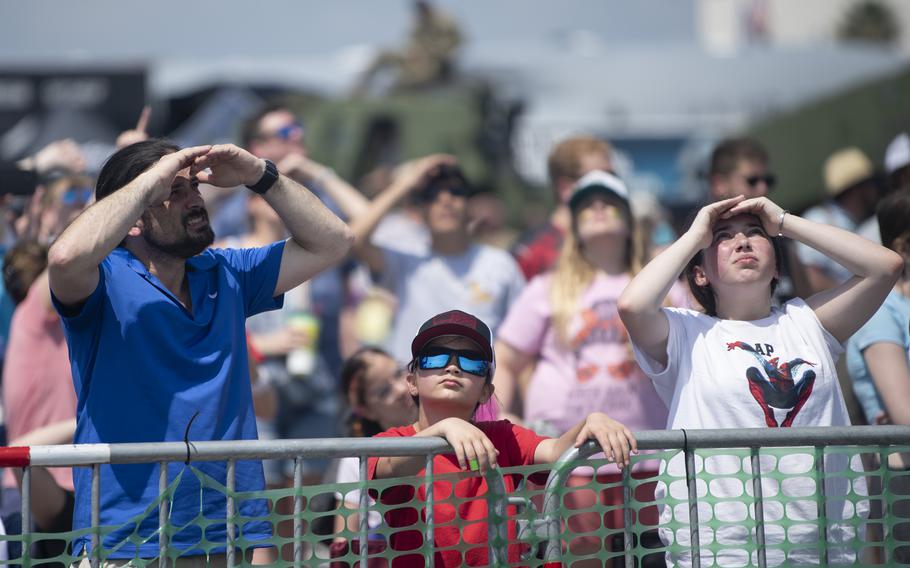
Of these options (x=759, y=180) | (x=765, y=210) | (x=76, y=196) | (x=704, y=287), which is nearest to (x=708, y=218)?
(x=765, y=210)

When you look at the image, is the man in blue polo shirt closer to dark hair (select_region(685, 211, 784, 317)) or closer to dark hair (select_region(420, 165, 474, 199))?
dark hair (select_region(685, 211, 784, 317))

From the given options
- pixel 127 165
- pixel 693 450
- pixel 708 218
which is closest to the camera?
pixel 693 450

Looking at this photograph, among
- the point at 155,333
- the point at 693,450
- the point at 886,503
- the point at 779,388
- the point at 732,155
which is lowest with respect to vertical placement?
the point at 886,503

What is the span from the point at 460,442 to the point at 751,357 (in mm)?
1106

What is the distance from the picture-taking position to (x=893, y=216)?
510 cm

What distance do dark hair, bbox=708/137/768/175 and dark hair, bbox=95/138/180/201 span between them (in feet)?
11.3

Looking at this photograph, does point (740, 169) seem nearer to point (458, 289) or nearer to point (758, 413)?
point (458, 289)

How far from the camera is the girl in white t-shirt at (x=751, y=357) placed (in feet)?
12.7

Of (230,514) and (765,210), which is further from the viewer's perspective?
(765,210)

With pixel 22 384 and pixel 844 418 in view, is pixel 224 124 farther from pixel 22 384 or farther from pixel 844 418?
pixel 844 418

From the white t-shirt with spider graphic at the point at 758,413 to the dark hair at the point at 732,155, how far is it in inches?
94.0

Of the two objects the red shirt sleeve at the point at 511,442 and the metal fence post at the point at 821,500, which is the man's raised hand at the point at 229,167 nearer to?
the red shirt sleeve at the point at 511,442

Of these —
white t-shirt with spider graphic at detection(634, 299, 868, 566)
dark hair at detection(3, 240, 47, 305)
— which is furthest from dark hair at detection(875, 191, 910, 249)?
dark hair at detection(3, 240, 47, 305)

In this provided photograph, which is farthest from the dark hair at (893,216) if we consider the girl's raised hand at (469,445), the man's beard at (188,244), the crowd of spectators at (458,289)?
the man's beard at (188,244)
